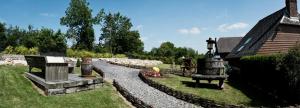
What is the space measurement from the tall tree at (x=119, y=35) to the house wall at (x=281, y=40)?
56.6 m

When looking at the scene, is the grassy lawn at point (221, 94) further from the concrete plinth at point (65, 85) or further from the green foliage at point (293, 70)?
the concrete plinth at point (65, 85)

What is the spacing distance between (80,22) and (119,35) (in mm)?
13438

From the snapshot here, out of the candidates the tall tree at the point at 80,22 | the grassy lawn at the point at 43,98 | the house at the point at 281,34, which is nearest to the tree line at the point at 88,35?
the tall tree at the point at 80,22

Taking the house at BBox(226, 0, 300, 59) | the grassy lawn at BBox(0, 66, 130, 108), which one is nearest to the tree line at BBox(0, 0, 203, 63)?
the house at BBox(226, 0, 300, 59)

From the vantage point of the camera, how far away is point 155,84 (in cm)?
1872

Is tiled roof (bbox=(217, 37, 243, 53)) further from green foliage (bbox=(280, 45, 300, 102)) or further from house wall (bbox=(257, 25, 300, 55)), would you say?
green foliage (bbox=(280, 45, 300, 102))

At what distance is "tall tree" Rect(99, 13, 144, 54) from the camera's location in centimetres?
8238

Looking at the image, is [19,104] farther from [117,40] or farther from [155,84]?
[117,40]

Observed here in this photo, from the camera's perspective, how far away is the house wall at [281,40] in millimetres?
27781

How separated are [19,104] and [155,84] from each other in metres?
8.94

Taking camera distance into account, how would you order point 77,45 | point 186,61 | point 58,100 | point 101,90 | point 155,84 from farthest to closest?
point 77,45 → point 186,61 → point 155,84 → point 101,90 → point 58,100

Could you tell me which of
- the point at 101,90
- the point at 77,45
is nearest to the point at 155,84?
the point at 101,90

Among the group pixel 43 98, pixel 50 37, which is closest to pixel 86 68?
pixel 43 98

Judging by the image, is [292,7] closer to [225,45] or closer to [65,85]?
[65,85]
